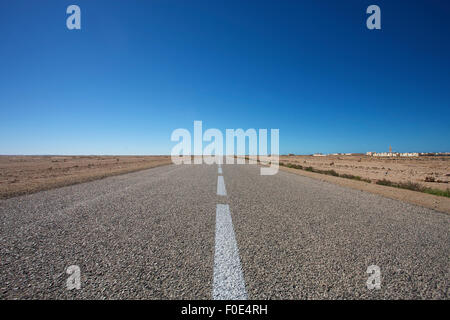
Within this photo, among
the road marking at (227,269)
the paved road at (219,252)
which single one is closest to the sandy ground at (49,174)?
the paved road at (219,252)

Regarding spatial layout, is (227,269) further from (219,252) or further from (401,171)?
(401,171)

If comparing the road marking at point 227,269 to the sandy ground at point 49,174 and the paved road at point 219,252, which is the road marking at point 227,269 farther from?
the sandy ground at point 49,174

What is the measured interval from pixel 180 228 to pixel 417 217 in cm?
455

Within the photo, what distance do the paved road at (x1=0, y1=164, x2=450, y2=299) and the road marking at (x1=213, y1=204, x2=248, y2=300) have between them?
1cm

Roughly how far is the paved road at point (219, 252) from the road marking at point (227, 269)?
0.01m

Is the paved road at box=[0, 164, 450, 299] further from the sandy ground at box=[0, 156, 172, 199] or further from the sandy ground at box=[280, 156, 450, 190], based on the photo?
the sandy ground at box=[280, 156, 450, 190]

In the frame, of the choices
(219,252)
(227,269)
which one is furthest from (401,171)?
(227,269)

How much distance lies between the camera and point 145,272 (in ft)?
5.76

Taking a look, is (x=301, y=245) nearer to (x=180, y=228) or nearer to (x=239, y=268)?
(x=239, y=268)

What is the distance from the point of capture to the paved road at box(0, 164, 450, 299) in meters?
1.54

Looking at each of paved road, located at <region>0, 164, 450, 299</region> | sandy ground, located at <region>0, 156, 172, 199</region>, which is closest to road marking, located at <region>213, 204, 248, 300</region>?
paved road, located at <region>0, 164, 450, 299</region>

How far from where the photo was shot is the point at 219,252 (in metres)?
2.16
